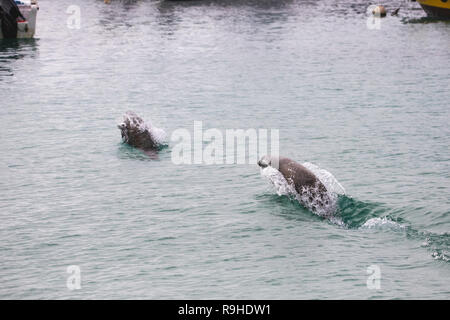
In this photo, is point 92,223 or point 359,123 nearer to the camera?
point 92,223

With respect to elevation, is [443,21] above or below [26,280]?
above

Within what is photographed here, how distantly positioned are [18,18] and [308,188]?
45.6m

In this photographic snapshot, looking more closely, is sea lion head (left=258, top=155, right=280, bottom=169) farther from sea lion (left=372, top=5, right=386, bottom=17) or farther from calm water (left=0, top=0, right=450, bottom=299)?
sea lion (left=372, top=5, right=386, bottom=17)

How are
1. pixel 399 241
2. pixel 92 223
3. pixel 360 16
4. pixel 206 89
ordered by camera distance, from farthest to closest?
pixel 360 16
pixel 206 89
pixel 92 223
pixel 399 241

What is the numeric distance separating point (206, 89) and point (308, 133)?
11.9 metres

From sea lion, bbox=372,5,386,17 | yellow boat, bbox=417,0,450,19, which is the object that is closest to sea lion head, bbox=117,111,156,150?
yellow boat, bbox=417,0,450,19

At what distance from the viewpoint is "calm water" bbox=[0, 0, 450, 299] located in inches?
733

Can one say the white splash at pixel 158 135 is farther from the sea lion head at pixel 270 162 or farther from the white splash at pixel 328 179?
the sea lion head at pixel 270 162

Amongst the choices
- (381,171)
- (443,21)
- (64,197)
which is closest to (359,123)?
(381,171)

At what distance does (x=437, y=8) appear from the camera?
78.3 metres

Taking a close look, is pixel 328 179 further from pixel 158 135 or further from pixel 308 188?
pixel 158 135

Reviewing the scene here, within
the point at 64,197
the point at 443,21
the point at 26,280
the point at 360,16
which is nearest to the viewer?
the point at 26,280

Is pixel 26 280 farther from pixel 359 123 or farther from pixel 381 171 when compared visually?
pixel 359 123

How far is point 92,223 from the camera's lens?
73.5 feet
